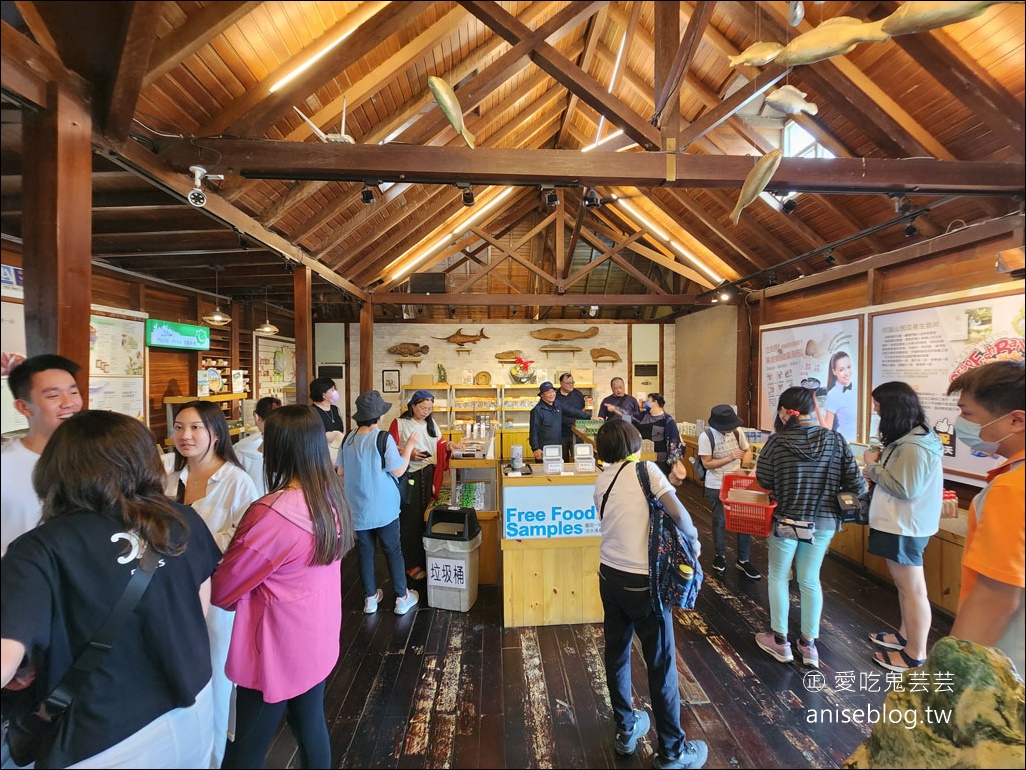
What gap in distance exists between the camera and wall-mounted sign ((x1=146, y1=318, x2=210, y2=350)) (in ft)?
17.5

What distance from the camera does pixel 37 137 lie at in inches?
68.1

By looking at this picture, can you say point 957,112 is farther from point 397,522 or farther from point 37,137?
point 37,137

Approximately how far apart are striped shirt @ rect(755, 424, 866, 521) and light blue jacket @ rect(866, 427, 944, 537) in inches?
6.0

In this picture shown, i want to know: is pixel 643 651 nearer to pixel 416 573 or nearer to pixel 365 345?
pixel 416 573

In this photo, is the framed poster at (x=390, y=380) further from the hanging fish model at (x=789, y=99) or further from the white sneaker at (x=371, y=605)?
the hanging fish model at (x=789, y=99)

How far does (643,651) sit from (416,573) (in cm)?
230

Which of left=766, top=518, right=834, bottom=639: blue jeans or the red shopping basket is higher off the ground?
the red shopping basket

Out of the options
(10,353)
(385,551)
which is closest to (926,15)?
(10,353)

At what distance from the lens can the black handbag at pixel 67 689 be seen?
3.26ft

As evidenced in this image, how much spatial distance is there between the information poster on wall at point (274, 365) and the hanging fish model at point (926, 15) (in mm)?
8584

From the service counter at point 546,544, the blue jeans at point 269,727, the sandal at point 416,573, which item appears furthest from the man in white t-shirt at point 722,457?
the blue jeans at point 269,727

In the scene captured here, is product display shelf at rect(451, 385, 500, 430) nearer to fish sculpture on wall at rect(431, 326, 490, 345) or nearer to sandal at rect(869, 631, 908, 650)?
fish sculpture on wall at rect(431, 326, 490, 345)

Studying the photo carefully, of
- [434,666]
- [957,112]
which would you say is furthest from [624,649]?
[957,112]

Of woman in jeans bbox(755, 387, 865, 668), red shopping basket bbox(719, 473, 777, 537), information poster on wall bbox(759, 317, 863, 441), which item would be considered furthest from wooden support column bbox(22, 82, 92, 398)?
information poster on wall bbox(759, 317, 863, 441)
